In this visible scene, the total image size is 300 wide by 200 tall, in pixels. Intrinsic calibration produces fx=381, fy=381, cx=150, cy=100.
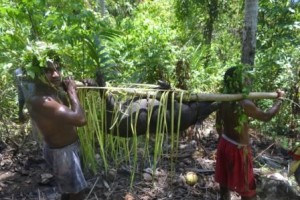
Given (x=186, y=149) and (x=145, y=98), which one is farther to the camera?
(x=186, y=149)

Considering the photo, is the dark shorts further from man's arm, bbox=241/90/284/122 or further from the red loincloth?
man's arm, bbox=241/90/284/122

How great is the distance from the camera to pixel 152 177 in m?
4.27

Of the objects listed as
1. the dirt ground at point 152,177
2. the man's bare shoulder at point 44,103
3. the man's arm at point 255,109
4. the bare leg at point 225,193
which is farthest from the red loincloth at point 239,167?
the man's bare shoulder at point 44,103

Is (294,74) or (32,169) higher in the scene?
(294,74)

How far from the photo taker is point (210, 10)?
25.2 feet

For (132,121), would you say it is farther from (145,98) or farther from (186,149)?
(186,149)

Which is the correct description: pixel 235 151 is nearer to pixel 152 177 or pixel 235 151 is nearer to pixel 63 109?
pixel 152 177

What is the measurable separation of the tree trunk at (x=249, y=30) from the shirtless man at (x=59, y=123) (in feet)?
7.61

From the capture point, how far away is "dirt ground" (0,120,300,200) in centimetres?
422

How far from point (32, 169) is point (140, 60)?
6.33ft

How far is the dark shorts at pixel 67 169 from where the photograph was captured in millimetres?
3359

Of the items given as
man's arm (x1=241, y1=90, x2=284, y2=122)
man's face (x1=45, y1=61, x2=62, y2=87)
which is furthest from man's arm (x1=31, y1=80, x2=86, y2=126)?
man's arm (x1=241, y1=90, x2=284, y2=122)

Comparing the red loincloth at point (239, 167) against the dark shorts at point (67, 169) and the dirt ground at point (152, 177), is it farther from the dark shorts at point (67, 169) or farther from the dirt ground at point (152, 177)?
the dark shorts at point (67, 169)

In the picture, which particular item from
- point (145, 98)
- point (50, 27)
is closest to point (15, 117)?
point (50, 27)
